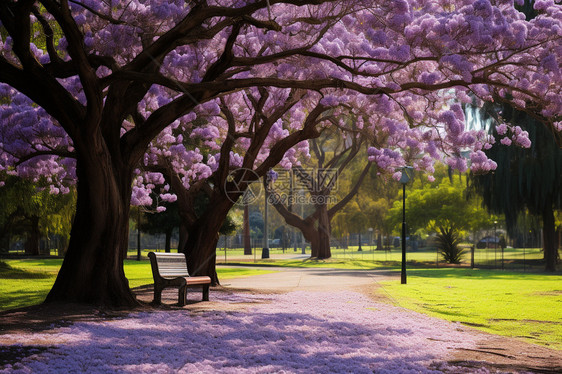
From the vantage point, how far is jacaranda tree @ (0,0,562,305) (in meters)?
11.1

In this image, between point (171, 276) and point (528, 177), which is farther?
point (528, 177)

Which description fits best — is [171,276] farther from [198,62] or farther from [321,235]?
[321,235]

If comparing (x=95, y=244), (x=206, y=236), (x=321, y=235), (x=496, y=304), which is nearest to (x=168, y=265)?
(x=95, y=244)

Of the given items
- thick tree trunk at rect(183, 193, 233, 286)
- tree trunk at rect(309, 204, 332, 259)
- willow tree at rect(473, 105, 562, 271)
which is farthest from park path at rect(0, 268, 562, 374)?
tree trunk at rect(309, 204, 332, 259)

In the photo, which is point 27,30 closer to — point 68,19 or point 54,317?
point 68,19

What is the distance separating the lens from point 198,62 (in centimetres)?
1495

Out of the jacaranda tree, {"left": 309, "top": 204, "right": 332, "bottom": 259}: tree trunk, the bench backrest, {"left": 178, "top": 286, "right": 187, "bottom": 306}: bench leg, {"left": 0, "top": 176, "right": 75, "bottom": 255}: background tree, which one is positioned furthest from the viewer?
{"left": 309, "top": 204, "right": 332, "bottom": 259}: tree trunk

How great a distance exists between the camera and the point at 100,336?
29.1 ft

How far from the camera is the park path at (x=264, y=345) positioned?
7385 mm

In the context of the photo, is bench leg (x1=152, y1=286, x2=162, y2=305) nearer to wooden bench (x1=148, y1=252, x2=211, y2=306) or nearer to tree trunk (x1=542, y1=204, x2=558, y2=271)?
wooden bench (x1=148, y1=252, x2=211, y2=306)

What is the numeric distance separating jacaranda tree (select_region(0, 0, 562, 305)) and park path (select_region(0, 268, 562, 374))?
2289mm

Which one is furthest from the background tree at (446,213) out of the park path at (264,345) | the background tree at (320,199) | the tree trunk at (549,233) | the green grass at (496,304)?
the park path at (264,345)

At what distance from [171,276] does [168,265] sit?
1.02 feet

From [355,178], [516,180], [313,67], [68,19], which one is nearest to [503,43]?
[313,67]
